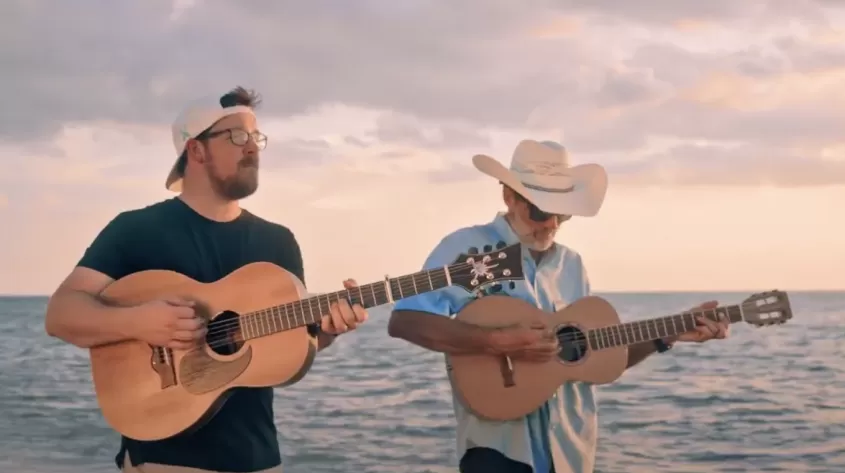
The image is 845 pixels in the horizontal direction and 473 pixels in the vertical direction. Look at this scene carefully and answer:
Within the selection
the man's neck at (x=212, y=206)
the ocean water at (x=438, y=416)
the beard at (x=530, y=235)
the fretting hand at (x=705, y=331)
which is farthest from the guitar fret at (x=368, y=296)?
the ocean water at (x=438, y=416)

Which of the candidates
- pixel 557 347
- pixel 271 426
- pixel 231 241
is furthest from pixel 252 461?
pixel 557 347

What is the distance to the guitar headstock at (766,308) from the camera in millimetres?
3734

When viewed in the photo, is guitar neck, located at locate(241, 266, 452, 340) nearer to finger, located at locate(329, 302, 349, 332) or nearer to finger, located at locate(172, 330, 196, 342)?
finger, located at locate(329, 302, 349, 332)

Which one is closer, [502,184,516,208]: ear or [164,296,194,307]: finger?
[164,296,194,307]: finger

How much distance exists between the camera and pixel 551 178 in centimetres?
381

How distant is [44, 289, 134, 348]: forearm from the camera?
10.4 ft

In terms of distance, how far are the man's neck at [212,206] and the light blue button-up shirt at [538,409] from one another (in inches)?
30.1

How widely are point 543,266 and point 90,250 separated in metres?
1.71

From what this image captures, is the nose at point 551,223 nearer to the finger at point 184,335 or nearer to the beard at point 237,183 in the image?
the beard at point 237,183

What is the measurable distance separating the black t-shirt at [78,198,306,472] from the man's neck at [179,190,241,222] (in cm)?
2

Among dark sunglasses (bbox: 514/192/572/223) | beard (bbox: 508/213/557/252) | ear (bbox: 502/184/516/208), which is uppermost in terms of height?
ear (bbox: 502/184/516/208)

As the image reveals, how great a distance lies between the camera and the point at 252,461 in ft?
10.2

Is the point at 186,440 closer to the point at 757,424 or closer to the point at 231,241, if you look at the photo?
the point at 231,241

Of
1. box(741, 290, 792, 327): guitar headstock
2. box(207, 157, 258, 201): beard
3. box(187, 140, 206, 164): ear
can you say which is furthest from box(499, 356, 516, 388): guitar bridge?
box(187, 140, 206, 164): ear
